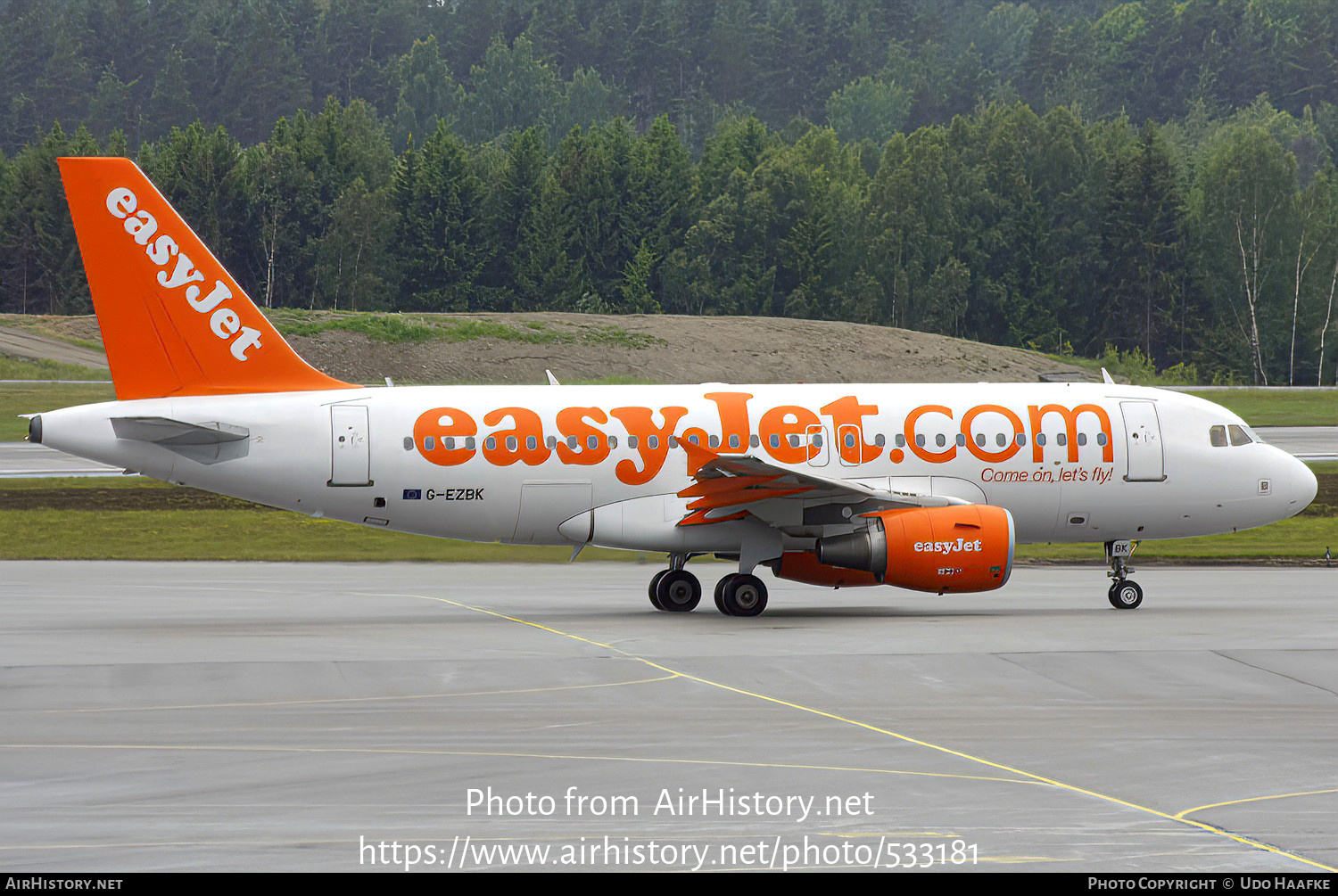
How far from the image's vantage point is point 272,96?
18712cm

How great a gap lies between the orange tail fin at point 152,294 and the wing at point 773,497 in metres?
7.73

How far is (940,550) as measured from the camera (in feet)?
78.2

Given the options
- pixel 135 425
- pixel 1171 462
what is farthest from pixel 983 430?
pixel 135 425

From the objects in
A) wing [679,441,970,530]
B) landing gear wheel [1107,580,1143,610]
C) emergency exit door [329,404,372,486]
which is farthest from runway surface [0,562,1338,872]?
emergency exit door [329,404,372,486]

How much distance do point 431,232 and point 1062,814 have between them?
11450cm

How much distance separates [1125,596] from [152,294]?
17108 mm

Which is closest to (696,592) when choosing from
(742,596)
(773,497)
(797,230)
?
(742,596)

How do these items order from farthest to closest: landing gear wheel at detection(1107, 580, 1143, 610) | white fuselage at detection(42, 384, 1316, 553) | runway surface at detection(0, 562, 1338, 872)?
landing gear wheel at detection(1107, 580, 1143, 610)
white fuselage at detection(42, 384, 1316, 553)
runway surface at detection(0, 562, 1338, 872)

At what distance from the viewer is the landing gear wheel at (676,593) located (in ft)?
86.0

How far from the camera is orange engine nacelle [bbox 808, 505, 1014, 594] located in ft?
78.3

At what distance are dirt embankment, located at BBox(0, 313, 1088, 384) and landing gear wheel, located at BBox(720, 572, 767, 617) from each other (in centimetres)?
5669

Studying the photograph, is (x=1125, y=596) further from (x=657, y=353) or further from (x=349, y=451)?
(x=657, y=353)

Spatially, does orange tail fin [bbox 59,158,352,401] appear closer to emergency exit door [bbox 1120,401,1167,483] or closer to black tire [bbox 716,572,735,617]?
black tire [bbox 716,572,735,617]

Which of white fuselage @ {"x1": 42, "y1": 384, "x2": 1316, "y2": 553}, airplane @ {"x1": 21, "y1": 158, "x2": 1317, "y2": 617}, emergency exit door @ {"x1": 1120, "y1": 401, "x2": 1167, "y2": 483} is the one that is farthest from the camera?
emergency exit door @ {"x1": 1120, "y1": 401, "x2": 1167, "y2": 483}
